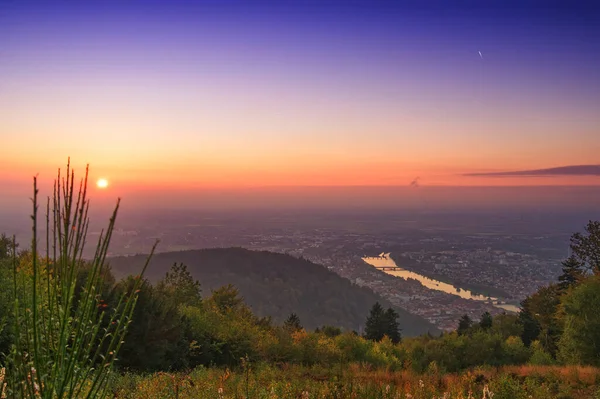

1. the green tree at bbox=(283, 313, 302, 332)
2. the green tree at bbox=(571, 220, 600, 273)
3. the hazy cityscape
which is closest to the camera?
the green tree at bbox=(283, 313, 302, 332)

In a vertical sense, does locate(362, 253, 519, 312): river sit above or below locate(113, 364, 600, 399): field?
below

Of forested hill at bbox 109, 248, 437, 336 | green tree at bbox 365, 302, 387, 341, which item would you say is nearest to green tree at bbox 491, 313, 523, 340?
green tree at bbox 365, 302, 387, 341

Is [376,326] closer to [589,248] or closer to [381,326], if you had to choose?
[381,326]

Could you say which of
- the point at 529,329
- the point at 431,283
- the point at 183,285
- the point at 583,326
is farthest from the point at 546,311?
the point at 431,283

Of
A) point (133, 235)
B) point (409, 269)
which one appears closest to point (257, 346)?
point (133, 235)

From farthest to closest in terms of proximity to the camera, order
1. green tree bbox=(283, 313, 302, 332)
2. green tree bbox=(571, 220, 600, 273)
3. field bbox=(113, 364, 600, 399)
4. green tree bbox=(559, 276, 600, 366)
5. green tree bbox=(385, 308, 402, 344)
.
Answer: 1. green tree bbox=(385, 308, 402, 344)
2. green tree bbox=(571, 220, 600, 273)
3. green tree bbox=(283, 313, 302, 332)
4. green tree bbox=(559, 276, 600, 366)
5. field bbox=(113, 364, 600, 399)

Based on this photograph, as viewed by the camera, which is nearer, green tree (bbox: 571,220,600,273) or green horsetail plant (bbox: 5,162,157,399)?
green horsetail plant (bbox: 5,162,157,399)

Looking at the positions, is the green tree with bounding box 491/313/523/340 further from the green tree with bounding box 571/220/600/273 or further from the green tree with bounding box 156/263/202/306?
the green tree with bounding box 156/263/202/306

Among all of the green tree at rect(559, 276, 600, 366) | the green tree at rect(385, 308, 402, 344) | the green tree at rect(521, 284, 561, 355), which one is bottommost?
the green tree at rect(385, 308, 402, 344)

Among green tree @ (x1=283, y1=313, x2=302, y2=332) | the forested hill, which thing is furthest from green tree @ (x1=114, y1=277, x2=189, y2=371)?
the forested hill
